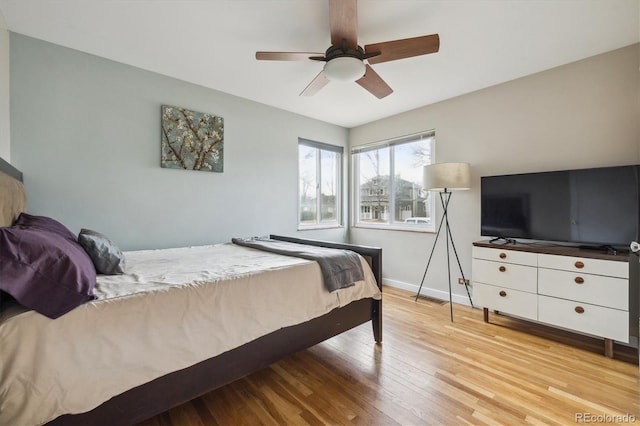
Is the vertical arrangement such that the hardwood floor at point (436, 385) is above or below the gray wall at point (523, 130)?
below

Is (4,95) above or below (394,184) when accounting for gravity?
above

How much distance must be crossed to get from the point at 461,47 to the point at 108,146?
10.2ft

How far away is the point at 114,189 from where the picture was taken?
100 inches

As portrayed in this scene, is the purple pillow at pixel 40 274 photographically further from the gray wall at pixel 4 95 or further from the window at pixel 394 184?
the window at pixel 394 184

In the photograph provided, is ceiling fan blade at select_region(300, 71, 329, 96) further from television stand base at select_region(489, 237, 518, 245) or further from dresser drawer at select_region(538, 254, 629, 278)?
dresser drawer at select_region(538, 254, 629, 278)

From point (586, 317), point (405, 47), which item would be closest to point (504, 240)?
point (586, 317)

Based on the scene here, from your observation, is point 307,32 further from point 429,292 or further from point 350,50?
point 429,292

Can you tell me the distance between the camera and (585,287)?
2.19 meters

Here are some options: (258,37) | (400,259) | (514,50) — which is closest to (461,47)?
(514,50)

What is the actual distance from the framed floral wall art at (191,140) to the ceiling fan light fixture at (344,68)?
5.30 ft

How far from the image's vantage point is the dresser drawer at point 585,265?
6.73ft

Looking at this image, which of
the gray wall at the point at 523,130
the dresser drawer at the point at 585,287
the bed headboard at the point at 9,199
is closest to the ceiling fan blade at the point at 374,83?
the gray wall at the point at 523,130

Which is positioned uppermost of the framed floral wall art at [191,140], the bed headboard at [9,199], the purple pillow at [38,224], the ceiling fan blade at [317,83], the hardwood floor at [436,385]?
the ceiling fan blade at [317,83]

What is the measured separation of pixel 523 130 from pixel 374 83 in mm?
1664
